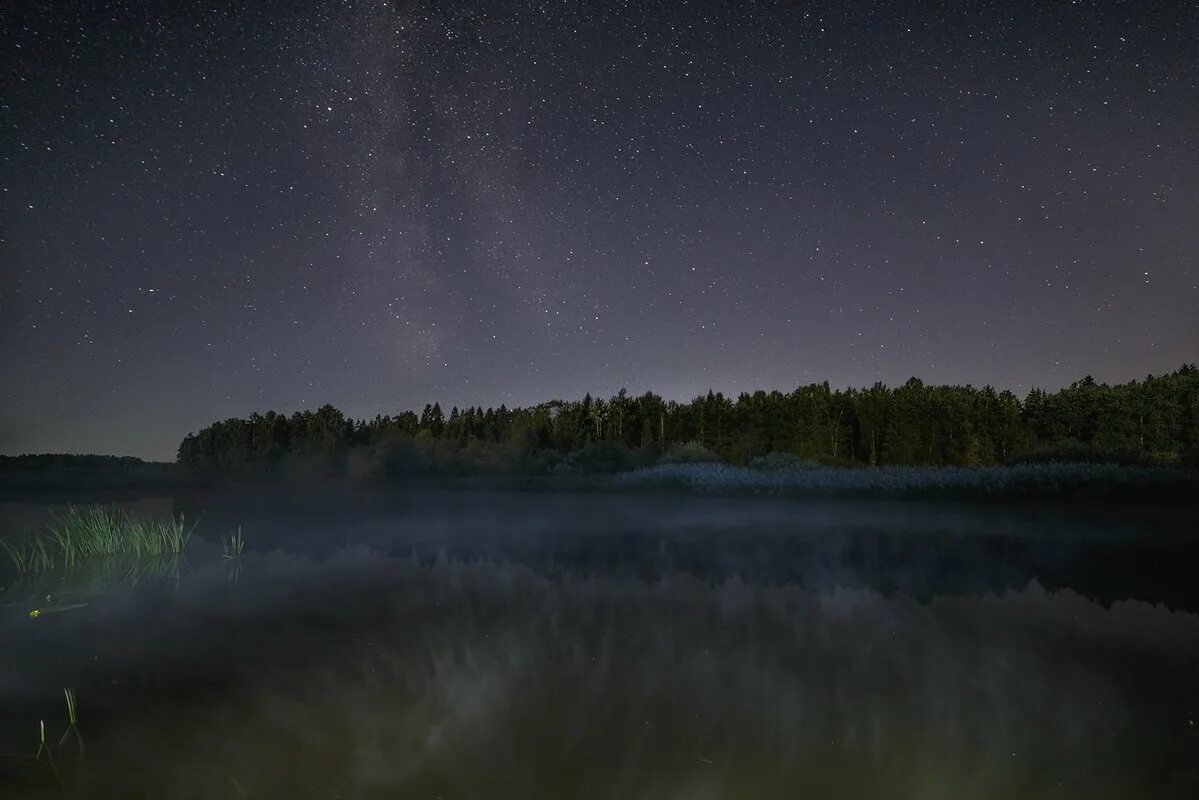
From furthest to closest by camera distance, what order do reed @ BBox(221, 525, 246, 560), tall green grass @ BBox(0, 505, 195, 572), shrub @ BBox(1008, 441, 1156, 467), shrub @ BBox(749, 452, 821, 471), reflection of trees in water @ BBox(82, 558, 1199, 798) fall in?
shrub @ BBox(749, 452, 821, 471)
shrub @ BBox(1008, 441, 1156, 467)
reed @ BBox(221, 525, 246, 560)
tall green grass @ BBox(0, 505, 195, 572)
reflection of trees in water @ BBox(82, 558, 1199, 798)

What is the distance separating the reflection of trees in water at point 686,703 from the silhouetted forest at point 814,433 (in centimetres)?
3243

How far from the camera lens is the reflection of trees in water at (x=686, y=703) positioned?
12.1 feet

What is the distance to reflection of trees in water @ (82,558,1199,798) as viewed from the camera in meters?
3.70

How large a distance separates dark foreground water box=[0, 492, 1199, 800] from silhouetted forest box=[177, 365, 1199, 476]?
30.2 metres

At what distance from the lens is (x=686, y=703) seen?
15.5 feet

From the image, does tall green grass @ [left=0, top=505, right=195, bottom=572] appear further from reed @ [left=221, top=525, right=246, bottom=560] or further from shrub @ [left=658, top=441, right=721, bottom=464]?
shrub @ [left=658, top=441, right=721, bottom=464]

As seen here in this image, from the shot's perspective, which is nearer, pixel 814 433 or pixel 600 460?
pixel 600 460

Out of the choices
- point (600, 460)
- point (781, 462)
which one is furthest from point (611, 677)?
point (600, 460)

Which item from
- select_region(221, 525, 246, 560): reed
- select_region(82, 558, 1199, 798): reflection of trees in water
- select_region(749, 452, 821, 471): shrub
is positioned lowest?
select_region(82, 558, 1199, 798): reflection of trees in water

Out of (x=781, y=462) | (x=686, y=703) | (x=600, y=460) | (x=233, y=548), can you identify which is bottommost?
(x=686, y=703)

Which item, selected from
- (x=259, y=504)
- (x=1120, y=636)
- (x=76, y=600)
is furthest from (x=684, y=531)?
(x=259, y=504)

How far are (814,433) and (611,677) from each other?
4335cm

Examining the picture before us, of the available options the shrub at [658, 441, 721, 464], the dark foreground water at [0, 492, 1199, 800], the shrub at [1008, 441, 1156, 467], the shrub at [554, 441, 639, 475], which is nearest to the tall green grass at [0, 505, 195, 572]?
the dark foreground water at [0, 492, 1199, 800]

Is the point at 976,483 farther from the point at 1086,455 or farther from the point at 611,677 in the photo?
the point at 611,677
